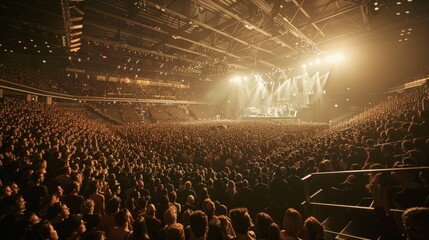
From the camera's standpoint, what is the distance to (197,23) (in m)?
14.2

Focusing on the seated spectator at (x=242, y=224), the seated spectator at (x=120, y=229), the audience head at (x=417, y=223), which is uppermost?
the audience head at (x=417, y=223)

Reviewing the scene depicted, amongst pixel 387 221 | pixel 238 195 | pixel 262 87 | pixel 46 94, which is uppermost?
pixel 262 87

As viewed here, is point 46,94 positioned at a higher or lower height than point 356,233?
higher

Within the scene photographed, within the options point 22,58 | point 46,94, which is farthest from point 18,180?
point 22,58

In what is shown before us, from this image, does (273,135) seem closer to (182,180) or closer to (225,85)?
(182,180)

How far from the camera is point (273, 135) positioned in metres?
15.0

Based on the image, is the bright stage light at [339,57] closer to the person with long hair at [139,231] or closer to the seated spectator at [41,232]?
the person with long hair at [139,231]

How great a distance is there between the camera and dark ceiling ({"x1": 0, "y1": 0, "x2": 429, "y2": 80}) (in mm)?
10797

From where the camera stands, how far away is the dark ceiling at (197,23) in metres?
10.8

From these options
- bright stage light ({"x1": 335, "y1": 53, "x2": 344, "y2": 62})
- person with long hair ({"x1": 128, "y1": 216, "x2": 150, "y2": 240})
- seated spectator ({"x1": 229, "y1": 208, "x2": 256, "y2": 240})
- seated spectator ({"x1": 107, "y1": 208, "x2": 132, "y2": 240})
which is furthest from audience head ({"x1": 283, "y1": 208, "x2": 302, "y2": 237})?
bright stage light ({"x1": 335, "y1": 53, "x2": 344, "y2": 62})

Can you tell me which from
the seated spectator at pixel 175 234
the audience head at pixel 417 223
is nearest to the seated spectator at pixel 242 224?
the seated spectator at pixel 175 234

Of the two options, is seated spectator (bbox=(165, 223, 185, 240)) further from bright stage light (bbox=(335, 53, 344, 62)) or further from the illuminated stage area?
Answer: bright stage light (bbox=(335, 53, 344, 62))

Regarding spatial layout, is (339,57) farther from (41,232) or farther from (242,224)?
(41,232)

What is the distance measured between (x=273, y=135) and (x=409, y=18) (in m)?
14.8
